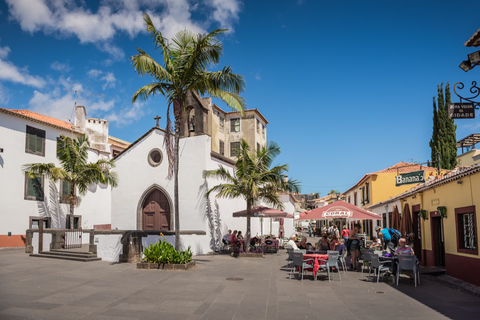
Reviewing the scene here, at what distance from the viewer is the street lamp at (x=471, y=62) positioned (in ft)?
29.4

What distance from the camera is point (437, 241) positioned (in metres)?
15.3

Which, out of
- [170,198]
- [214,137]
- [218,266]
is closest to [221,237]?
[170,198]

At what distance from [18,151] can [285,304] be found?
2485 cm

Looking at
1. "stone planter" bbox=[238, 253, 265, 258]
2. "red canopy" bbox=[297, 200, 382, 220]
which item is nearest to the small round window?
"stone planter" bbox=[238, 253, 265, 258]

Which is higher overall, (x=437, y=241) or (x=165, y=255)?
(x=437, y=241)

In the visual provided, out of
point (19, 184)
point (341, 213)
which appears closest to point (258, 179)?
point (341, 213)

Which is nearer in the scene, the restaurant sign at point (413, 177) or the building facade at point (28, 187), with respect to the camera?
the restaurant sign at point (413, 177)

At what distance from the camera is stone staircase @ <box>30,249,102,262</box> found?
17.3m

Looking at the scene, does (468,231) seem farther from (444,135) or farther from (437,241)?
(444,135)

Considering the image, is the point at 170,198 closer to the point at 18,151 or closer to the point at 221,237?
the point at 221,237

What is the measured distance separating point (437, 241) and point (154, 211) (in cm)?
1517

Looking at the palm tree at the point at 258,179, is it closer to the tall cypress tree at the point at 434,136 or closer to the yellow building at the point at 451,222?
the yellow building at the point at 451,222

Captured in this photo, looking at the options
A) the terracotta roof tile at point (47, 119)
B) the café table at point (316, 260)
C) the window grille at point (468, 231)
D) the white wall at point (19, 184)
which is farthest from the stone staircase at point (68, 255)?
the terracotta roof tile at point (47, 119)

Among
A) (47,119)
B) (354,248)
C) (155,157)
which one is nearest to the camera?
(354,248)
